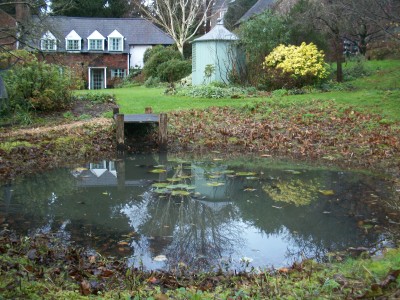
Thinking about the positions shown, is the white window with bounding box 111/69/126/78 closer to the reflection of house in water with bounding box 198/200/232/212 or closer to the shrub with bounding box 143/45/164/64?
the shrub with bounding box 143/45/164/64

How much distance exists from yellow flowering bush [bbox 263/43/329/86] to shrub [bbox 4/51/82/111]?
8.61 m

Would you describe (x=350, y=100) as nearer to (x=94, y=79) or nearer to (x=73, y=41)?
(x=94, y=79)

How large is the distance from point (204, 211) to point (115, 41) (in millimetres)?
39034

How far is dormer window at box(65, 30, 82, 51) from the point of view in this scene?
43188mm

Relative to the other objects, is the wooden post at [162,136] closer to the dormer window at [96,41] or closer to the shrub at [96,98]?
the shrub at [96,98]

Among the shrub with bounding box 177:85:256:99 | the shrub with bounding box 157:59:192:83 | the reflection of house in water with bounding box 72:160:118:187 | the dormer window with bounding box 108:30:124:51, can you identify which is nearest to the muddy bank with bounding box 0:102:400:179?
the reflection of house in water with bounding box 72:160:118:187

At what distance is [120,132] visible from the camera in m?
12.7

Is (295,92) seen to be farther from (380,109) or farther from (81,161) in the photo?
(81,161)

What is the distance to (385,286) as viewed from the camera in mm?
3580

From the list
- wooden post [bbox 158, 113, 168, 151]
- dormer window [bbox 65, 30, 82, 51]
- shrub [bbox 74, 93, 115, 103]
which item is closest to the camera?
wooden post [bbox 158, 113, 168, 151]

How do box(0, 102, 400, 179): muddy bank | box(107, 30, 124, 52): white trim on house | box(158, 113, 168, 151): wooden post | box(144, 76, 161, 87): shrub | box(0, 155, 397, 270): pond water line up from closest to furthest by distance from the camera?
box(0, 155, 397, 270): pond water
box(0, 102, 400, 179): muddy bank
box(158, 113, 168, 151): wooden post
box(144, 76, 161, 87): shrub
box(107, 30, 124, 52): white trim on house

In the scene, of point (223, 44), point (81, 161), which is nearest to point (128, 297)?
point (81, 161)

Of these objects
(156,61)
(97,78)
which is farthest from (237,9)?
(156,61)

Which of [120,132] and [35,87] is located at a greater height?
[35,87]
